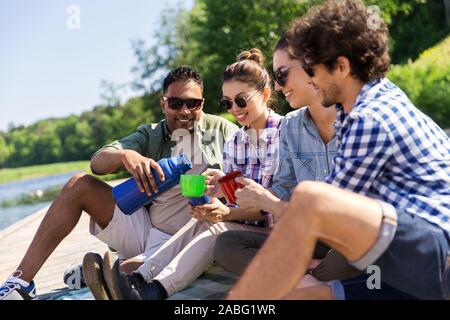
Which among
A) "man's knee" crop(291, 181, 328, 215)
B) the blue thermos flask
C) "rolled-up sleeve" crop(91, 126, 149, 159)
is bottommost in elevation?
the blue thermos flask

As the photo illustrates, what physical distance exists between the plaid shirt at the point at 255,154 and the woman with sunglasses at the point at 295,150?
0.16 meters

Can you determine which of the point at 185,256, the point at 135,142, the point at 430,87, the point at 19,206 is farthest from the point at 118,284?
the point at 19,206

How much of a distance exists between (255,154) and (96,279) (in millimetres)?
1196

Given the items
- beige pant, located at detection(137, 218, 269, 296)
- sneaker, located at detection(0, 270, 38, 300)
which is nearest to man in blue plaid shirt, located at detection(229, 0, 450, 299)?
beige pant, located at detection(137, 218, 269, 296)

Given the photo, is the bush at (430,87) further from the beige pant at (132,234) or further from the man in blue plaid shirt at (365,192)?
the man in blue plaid shirt at (365,192)

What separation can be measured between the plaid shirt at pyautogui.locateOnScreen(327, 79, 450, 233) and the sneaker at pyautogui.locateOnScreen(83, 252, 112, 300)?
1.20 meters

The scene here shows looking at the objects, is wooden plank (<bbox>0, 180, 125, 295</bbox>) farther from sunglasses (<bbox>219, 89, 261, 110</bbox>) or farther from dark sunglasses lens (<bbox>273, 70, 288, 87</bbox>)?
dark sunglasses lens (<bbox>273, 70, 288, 87</bbox>)

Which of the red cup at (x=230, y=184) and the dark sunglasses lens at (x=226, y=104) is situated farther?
the dark sunglasses lens at (x=226, y=104)

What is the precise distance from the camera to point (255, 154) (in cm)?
319

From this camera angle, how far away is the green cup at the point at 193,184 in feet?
8.72

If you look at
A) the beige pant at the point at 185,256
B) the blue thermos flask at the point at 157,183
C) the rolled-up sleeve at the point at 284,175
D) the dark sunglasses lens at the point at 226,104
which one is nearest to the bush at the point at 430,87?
the dark sunglasses lens at the point at 226,104

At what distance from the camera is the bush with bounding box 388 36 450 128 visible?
12812 mm

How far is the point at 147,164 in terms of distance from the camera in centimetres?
286
